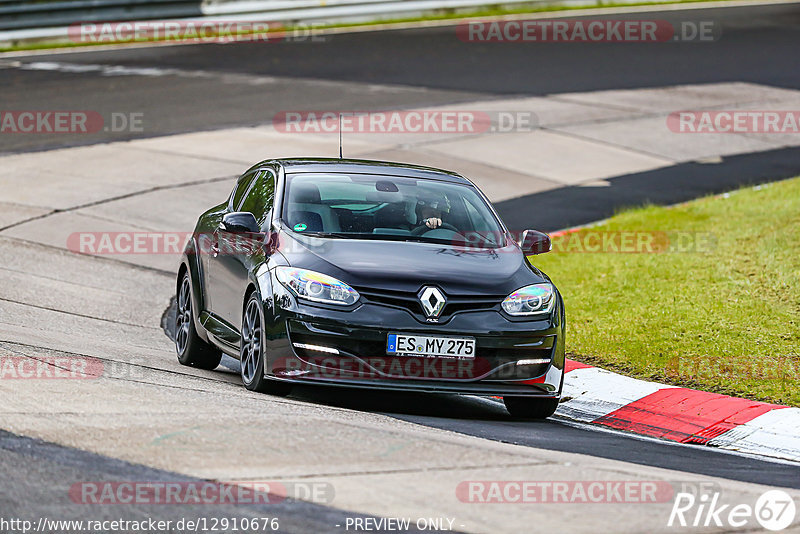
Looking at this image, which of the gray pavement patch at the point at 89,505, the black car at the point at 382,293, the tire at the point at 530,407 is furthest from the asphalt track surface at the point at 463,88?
the black car at the point at 382,293

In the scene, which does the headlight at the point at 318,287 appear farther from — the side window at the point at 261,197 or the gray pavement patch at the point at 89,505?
the gray pavement patch at the point at 89,505

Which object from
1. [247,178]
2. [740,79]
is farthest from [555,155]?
[247,178]

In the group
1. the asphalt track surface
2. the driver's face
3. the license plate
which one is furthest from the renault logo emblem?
the driver's face

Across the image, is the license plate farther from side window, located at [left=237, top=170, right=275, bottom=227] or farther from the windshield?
side window, located at [left=237, top=170, right=275, bottom=227]

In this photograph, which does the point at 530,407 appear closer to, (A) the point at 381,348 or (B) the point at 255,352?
(A) the point at 381,348

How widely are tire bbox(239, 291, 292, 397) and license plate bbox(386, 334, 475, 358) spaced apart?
0.80 m

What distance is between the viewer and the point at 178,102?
22.2 metres

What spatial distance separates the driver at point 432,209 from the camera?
8.93m

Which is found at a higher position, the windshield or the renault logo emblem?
the windshield

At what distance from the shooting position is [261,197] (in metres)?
9.55

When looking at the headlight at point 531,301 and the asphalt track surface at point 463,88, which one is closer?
the asphalt track surface at point 463,88

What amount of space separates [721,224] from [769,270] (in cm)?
295

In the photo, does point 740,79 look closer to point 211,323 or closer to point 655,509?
point 211,323

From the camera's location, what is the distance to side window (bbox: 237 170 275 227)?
9219mm
